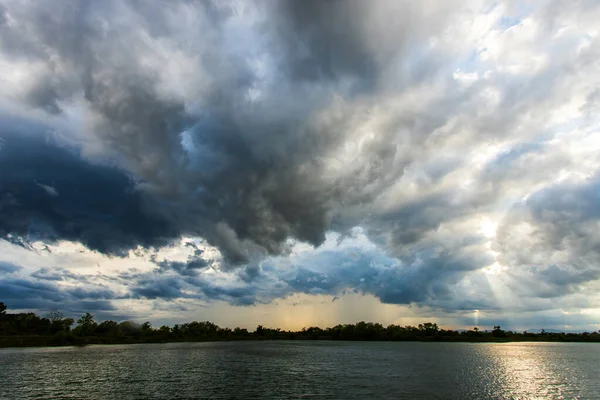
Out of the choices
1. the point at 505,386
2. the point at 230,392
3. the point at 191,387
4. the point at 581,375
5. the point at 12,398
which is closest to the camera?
the point at 12,398

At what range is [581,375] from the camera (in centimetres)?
11144

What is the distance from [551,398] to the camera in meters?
75.0

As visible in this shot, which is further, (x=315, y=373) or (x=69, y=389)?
(x=315, y=373)

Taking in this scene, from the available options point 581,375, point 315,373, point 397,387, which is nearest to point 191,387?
point 315,373

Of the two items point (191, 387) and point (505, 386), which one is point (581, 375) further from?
point (191, 387)

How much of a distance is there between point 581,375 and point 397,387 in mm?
73102

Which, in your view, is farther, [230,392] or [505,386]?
[505,386]

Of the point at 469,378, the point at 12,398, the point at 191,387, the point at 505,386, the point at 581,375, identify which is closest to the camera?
the point at 12,398

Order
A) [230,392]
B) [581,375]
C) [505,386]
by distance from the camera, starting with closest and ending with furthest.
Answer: [230,392] → [505,386] → [581,375]

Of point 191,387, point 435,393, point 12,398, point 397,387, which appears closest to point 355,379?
point 397,387

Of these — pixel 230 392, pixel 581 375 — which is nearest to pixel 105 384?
pixel 230 392

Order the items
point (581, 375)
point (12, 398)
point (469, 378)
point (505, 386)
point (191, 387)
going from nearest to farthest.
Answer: point (12, 398), point (191, 387), point (505, 386), point (469, 378), point (581, 375)

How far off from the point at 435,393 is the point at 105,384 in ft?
250

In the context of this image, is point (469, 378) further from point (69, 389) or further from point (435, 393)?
point (69, 389)
